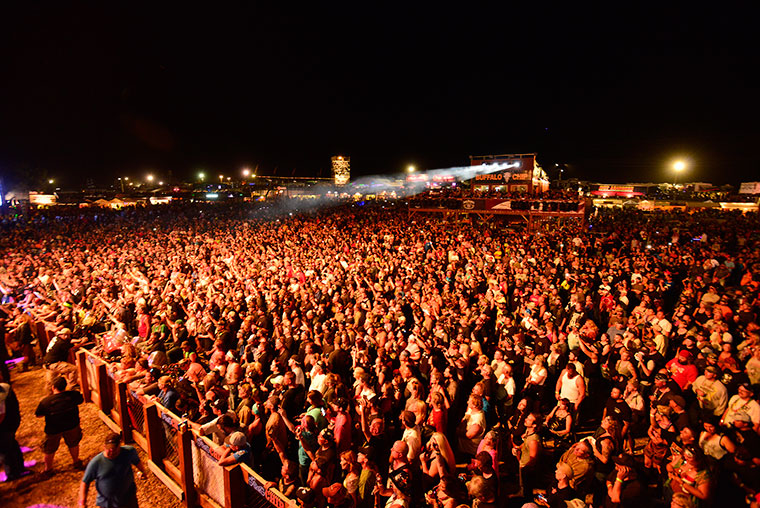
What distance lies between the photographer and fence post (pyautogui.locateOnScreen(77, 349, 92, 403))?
6.05m

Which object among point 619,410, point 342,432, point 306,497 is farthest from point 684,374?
point 306,497

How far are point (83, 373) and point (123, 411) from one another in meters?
1.56

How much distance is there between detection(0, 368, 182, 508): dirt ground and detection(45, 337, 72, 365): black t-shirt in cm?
97

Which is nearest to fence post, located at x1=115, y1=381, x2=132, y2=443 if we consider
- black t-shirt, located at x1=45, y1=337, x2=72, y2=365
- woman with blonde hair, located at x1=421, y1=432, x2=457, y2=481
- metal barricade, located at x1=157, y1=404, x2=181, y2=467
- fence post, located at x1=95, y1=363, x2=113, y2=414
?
fence post, located at x1=95, y1=363, x2=113, y2=414

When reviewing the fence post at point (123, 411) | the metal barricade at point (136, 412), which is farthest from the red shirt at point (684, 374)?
the fence post at point (123, 411)

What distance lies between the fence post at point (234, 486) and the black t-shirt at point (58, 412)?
7.66ft

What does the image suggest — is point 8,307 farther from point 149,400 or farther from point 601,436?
point 601,436

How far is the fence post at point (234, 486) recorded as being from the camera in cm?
354

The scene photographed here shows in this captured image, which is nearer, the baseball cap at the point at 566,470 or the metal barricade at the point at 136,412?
the baseball cap at the point at 566,470

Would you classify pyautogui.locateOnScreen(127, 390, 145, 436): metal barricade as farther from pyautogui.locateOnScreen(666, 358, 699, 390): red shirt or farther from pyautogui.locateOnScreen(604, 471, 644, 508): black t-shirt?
pyautogui.locateOnScreen(666, 358, 699, 390): red shirt

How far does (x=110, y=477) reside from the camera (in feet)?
11.5

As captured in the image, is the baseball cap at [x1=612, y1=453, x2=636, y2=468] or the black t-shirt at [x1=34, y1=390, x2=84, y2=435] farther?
the black t-shirt at [x1=34, y1=390, x2=84, y2=435]

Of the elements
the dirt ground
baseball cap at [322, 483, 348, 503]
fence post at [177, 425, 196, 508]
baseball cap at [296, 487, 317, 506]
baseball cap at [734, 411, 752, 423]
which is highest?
baseball cap at [734, 411, 752, 423]

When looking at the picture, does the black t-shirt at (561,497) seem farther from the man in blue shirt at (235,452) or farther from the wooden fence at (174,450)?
the man in blue shirt at (235,452)
